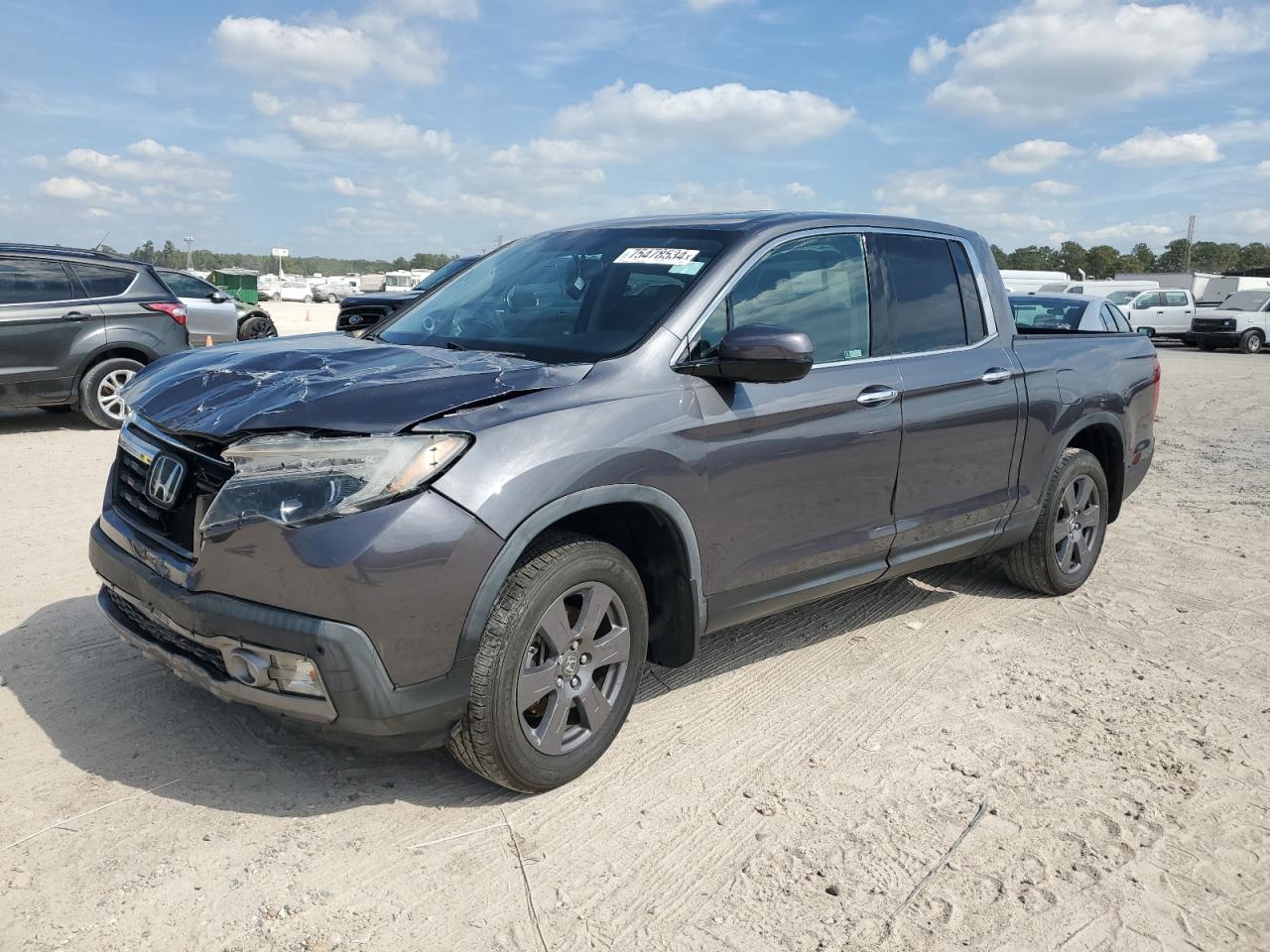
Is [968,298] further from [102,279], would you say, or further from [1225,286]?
[1225,286]

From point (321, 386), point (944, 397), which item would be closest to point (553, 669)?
point (321, 386)

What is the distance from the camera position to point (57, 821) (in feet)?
9.60

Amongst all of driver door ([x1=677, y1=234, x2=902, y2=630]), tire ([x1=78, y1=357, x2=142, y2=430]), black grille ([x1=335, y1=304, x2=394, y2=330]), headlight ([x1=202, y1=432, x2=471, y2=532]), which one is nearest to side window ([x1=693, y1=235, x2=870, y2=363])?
driver door ([x1=677, y1=234, x2=902, y2=630])

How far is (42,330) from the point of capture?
9062mm

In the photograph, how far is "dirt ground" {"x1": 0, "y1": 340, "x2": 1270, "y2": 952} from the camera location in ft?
8.57

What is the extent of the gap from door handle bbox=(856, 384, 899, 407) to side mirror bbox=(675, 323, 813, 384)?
2.18 feet

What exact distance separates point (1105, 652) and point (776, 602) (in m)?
1.85

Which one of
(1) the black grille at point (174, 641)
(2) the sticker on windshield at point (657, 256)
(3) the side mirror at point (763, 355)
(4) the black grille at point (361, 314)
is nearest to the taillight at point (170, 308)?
(4) the black grille at point (361, 314)

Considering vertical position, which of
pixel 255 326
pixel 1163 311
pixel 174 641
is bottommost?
pixel 1163 311

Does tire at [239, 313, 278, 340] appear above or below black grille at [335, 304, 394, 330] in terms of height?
below

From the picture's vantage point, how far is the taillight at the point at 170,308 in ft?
32.0

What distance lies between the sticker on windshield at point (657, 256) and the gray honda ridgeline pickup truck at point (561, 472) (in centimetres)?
1

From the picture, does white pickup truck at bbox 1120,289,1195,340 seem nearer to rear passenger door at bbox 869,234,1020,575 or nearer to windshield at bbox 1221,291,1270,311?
windshield at bbox 1221,291,1270,311

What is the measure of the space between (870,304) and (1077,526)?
2.12m
